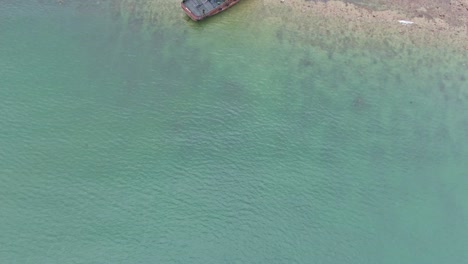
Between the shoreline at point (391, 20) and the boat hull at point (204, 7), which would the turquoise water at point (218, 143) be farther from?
the shoreline at point (391, 20)

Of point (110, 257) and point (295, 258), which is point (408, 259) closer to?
point (295, 258)

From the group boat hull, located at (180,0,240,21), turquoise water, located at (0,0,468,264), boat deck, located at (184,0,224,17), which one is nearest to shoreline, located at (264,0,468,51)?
turquoise water, located at (0,0,468,264)

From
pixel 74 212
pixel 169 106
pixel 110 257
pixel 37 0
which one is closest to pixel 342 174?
pixel 169 106

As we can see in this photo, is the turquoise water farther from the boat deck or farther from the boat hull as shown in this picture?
the boat deck

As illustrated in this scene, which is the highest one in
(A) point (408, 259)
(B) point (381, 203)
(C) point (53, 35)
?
(C) point (53, 35)

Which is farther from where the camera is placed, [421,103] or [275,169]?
[421,103]

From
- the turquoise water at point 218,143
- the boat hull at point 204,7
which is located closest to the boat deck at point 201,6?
the boat hull at point 204,7
